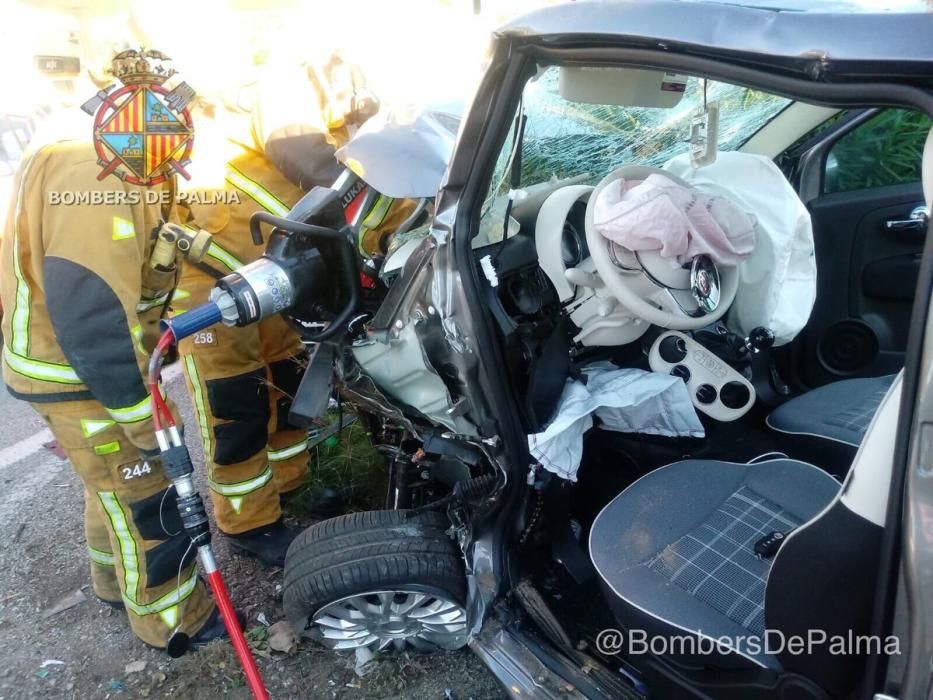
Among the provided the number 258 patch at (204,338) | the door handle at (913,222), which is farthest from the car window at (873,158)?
the number 258 patch at (204,338)

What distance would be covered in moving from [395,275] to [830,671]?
4.35ft

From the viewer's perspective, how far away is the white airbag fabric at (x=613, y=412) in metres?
1.68

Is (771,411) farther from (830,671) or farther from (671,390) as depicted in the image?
(830,671)

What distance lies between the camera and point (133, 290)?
1883 mm

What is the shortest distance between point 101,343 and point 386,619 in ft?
3.62

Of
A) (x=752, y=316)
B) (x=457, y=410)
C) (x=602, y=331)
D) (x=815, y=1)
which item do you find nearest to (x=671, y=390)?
(x=602, y=331)

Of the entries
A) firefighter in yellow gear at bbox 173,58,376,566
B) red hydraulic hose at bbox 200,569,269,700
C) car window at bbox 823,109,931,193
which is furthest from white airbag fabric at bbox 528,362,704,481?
car window at bbox 823,109,931,193

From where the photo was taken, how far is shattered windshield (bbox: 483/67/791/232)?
1792 millimetres

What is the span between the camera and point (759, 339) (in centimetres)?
204

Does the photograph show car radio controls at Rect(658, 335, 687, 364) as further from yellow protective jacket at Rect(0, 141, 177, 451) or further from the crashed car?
yellow protective jacket at Rect(0, 141, 177, 451)

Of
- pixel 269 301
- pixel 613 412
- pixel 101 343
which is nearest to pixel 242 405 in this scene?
pixel 101 343

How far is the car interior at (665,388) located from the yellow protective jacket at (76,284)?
98 cm

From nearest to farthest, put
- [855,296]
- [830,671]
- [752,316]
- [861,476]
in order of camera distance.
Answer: [861,476] < [830,671] < [752,316] < [855,296]

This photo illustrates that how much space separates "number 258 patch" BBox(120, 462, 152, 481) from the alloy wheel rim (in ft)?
2.27
